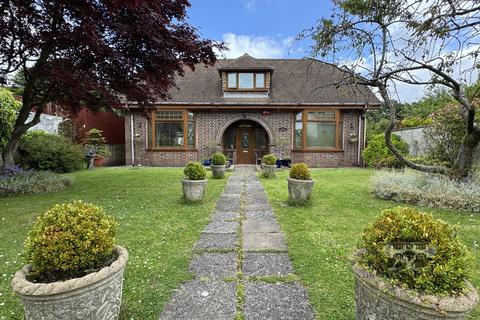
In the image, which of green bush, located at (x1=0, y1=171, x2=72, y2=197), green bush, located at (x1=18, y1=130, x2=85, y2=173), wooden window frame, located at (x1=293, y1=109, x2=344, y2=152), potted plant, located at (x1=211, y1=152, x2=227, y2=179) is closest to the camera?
green bush, located at (x1=0, y1=171, x2=72, y2=197)

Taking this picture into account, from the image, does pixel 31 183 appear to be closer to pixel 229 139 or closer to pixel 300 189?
pixel 300 189

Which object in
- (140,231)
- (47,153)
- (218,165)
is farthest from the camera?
(47,153)

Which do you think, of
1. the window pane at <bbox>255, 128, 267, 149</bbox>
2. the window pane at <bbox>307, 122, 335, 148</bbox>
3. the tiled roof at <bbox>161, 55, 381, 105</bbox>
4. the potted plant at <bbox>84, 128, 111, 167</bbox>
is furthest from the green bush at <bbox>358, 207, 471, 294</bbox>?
the potted plant at <bbox>84, 128, 111, 167</bbox>

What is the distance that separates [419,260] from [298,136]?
12.4m

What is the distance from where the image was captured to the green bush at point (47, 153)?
1008cm

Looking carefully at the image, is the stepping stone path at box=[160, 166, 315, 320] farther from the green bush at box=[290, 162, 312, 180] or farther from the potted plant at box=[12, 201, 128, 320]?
the green bush at box=[290, 162, 312, 180]

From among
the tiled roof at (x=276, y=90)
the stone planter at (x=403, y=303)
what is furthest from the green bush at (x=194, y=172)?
→ the tiled roof at (x=276, y=90)

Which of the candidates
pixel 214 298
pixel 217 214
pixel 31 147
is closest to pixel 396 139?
pixel 217 214

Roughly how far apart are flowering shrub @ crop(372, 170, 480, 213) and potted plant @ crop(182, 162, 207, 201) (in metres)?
4.22

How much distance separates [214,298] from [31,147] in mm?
11072

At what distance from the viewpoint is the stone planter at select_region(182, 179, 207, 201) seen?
5648mm

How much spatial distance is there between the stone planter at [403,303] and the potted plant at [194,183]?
14.2ft

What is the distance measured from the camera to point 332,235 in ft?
12.5

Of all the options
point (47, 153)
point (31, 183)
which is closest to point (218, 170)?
point (31, 183)
